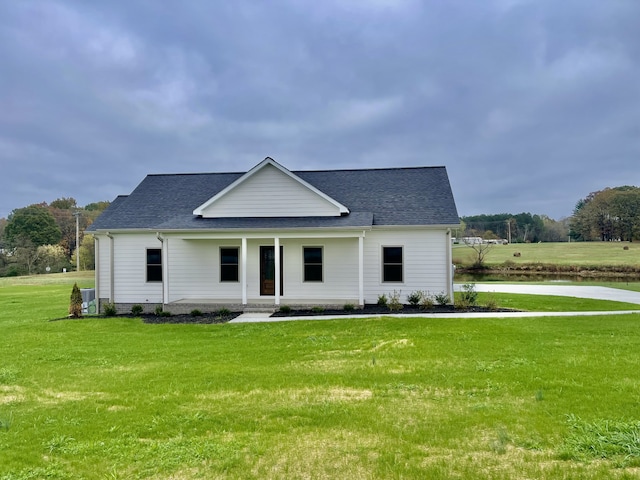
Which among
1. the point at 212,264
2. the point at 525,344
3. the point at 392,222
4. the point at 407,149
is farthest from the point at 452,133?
the point at 525,344

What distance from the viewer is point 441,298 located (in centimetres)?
1541

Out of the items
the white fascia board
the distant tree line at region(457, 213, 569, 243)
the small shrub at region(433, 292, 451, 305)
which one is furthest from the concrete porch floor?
the distant tree line at region(457, 213, 569, 243)

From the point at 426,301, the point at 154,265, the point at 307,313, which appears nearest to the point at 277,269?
the point at 307,313

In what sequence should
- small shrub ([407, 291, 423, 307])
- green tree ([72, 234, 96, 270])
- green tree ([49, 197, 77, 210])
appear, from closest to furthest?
1. small shrub ([407, 291, 423, 307])
2. green tree ([72, 234, 96, 270])
3. green tree ([49, 197, 77, 210])

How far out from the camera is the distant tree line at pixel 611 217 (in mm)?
75500

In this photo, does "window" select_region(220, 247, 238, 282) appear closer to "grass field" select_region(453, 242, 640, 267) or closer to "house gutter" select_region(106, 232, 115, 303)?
"house gutter" select_region(106, 232, 115, 303)

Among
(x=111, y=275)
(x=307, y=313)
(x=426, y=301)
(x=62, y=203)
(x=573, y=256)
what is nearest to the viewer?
(x=307, y=313)

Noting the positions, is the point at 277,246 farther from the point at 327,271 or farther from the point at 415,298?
the point at 415,298

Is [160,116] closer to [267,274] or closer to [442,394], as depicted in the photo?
[267,274]

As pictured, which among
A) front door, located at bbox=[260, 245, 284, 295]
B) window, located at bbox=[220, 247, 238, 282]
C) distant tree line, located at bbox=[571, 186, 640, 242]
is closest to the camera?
front door, located at bbox=[260, 245, 284, 295]

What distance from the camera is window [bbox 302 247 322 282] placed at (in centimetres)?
1661

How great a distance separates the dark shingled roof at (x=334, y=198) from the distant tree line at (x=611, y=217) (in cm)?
7602

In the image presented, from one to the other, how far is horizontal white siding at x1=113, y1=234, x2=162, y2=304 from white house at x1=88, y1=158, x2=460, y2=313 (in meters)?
0.04

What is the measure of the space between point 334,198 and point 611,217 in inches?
3241
